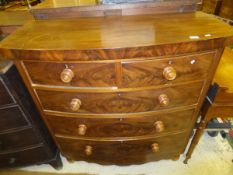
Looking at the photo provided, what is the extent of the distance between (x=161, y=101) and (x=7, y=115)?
79 centimetres

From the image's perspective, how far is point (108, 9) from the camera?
88 cm

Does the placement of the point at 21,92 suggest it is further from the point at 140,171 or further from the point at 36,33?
the point at 140,171

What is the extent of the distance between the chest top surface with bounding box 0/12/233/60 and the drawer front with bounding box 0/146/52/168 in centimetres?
75

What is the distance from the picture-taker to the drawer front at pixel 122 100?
75 centimetres

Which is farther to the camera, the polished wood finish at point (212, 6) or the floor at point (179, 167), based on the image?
the polished wood finish at point (212, 6)

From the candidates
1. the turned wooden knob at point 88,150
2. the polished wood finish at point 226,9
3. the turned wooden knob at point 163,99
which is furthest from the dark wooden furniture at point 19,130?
the polished wood finish at point 226,9

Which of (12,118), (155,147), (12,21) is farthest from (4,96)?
(155,147)

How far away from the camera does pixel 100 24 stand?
80 centimetres

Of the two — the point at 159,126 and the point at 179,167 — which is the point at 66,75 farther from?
the point at 179,167

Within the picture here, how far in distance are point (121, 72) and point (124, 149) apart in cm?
59

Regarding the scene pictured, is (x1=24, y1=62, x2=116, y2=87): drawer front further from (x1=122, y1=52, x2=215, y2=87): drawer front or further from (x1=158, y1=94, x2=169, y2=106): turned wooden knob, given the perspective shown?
(x1=158, y1=94, x2=169, y2=106): turned wooden knob

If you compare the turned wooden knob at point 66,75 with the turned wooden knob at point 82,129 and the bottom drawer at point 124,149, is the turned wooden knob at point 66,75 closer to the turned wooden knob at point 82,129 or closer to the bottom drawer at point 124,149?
the turned wooden knob at point 82,129

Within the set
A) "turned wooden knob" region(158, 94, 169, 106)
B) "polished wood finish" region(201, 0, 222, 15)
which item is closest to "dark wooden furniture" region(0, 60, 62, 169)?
"turned wooden knob" region(158, 94, 169, 106)

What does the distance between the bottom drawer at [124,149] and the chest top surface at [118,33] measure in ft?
1.99
